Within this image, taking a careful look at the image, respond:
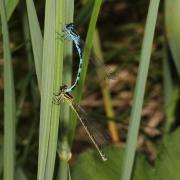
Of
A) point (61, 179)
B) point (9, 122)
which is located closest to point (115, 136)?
point (61, 179)

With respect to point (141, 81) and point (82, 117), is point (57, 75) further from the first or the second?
point (82, 117)

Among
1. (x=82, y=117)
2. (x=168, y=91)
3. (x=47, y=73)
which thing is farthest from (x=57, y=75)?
(x=168, y=91)

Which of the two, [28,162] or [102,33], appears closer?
[28,162]

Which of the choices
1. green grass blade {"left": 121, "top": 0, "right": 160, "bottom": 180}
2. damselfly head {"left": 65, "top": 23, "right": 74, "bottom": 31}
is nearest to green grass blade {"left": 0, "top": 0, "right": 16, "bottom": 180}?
damselfly head {"left": 65, "top": 23, "right": 74, "bottom": 31}

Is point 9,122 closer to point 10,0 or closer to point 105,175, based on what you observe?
point 10,0

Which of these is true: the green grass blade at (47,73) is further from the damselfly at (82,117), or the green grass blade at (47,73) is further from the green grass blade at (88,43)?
the green grass blade at (88,43)

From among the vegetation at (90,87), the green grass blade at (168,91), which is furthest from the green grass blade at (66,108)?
the green grass blade at (168,91)

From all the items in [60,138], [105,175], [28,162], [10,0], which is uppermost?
[10,0]
